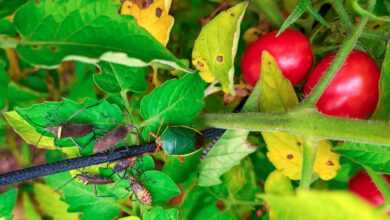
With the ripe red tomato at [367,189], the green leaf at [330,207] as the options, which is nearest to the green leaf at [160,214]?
the ripe red tomato at [367,189]

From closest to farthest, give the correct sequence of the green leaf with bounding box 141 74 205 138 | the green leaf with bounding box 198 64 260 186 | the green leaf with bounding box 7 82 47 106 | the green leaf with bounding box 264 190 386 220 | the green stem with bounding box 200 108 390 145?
the green leaf with bounding box 264 190 386 220 → the green stem with bounding box 200 108 390 145 → the green leaf with bounding box 141 74 205 138 → the green leaf with bounding box 198 64 260 186 → the green leaf with bounding box 7 82 47 106

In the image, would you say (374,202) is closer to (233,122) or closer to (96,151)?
(233,122)

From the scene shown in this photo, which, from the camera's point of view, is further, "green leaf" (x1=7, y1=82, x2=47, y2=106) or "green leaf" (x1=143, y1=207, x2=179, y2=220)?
"green leaf" (x1=7, y1=82, x2=47, y2=106)

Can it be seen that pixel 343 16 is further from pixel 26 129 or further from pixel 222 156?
Answer: pixel 26 129

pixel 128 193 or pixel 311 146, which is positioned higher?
pixel 311 146

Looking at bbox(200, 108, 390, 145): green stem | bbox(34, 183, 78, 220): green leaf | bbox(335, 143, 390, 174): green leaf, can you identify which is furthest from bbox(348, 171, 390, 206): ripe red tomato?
bbox(34, 183, 78, 220): green leaf

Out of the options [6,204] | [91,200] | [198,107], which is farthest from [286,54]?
[6,204]

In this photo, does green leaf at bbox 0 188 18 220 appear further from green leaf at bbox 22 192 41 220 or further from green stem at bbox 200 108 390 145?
green stem at bbox 200 108 390 145

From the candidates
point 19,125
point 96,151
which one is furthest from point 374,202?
point 19,125
